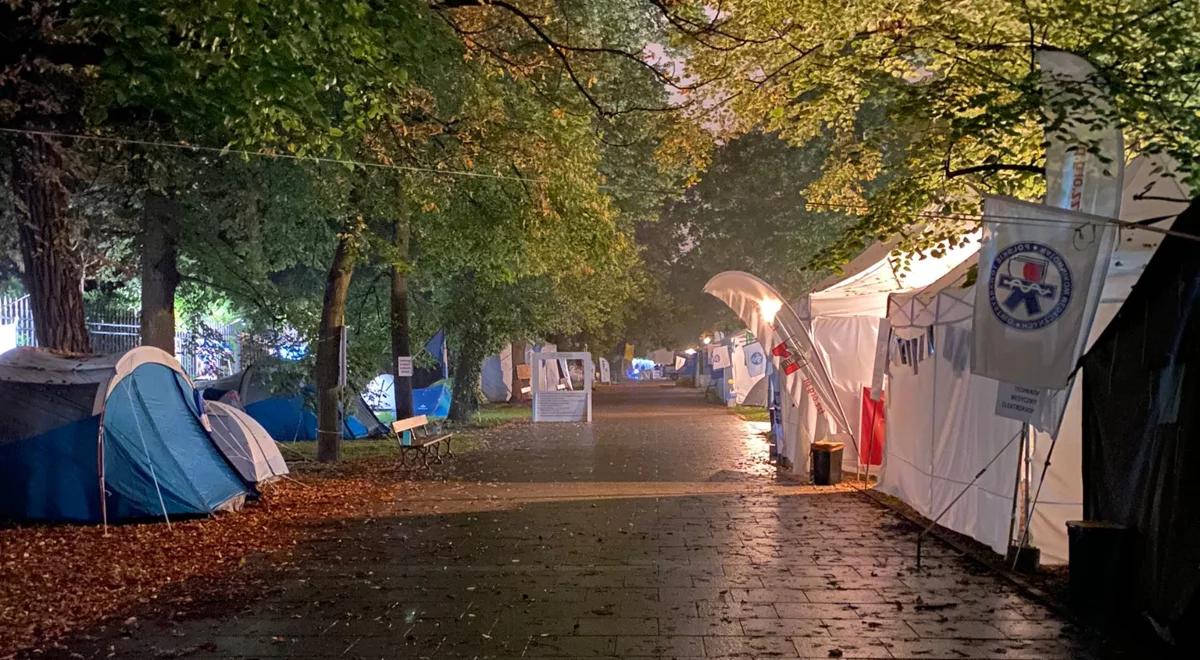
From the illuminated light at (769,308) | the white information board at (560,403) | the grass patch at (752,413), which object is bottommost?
the grass patch at (752,413)

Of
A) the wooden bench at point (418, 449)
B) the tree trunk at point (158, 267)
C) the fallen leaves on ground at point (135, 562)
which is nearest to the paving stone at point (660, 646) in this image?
the fallen leaves on ground at point (135, 562)

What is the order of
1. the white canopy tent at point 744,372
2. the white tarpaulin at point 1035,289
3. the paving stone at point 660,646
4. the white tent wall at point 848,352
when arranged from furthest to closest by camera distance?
the white canopy tent at point 744,372 → the white tent wall at point 848,352 → the white tarpaulin at point 1035,289 → the paving stone at point 660,646

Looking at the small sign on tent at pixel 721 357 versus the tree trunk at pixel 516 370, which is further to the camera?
the tree trunk at pixel 516 370

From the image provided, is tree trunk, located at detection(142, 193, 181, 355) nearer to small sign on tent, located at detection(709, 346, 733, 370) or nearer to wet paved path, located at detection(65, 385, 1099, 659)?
wet paved path, located at detection(65, 385, 1099, 659)

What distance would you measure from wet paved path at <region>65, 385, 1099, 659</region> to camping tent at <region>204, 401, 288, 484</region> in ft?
8.21

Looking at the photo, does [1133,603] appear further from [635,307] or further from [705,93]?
[635,307]

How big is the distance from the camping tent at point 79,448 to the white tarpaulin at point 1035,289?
907 centimetres

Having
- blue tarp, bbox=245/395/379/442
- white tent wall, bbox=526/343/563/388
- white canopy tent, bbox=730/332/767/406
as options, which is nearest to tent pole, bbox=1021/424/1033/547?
Answer: blue tarp, bbox=245/395/379/442

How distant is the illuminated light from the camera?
18.1 meters

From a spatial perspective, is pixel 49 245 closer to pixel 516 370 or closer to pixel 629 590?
pixel 629 590

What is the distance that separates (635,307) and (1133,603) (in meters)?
50.8

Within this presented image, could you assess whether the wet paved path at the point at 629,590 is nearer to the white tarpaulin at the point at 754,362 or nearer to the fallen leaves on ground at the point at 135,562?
the fallen leaves on ground at the point at 135,562

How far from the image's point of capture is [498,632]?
23.6 feet

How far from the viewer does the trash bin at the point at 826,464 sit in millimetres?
15922
